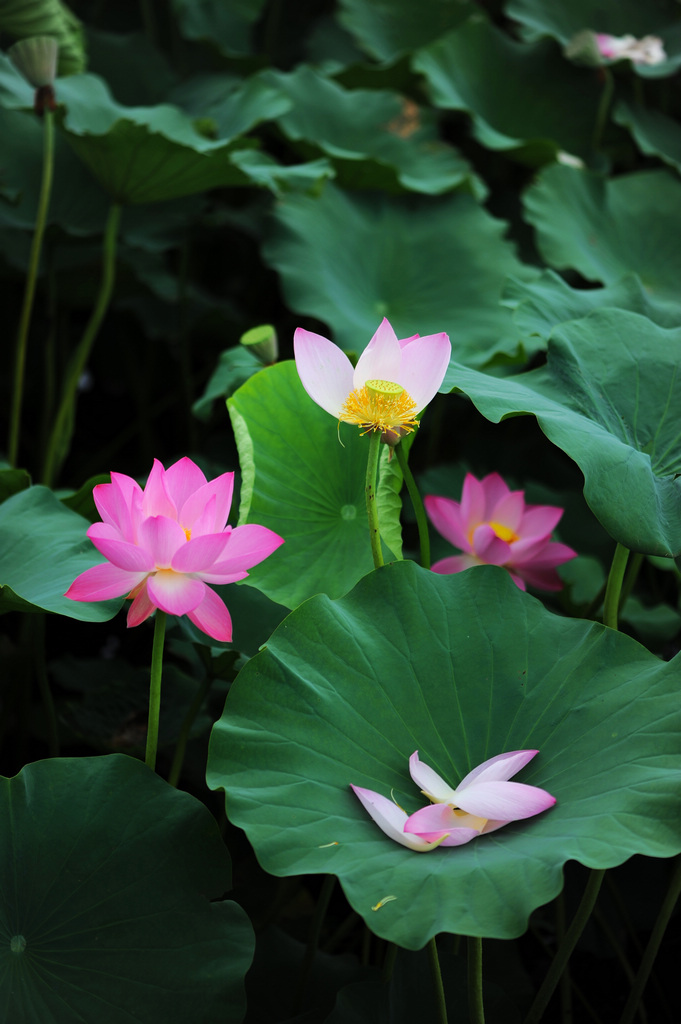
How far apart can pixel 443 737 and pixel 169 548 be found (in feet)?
0.89

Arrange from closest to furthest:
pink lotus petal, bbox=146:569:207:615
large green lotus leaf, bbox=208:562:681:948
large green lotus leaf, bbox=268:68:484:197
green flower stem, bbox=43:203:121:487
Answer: large green lotus leaf, bbox=208:562:681:948 < pink lotus petal, bbox=146:569:207:615 < green flower stem, bbox=43:203:121:487 < large green lotus leaf, bbox=268:68:484:197

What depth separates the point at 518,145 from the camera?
1655 mm

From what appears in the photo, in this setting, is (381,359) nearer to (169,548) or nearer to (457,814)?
(169,548)

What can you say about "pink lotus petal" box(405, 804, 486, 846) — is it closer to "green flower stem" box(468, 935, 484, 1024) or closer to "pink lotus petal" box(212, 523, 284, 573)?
"green flower stem" box(468, 935, 484, 1024)

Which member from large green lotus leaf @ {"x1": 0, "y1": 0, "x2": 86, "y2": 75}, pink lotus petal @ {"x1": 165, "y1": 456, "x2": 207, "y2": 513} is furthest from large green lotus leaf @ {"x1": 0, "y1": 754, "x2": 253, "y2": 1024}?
large green lotus leaf @ {"x1": 0, "y1": 0, "x2": 86, "y2": 75}

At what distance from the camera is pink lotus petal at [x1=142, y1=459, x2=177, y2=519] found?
27.2 inches

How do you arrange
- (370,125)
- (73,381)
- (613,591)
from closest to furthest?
(613,591) < (73,381) < (370,125)

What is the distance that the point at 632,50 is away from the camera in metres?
1.78

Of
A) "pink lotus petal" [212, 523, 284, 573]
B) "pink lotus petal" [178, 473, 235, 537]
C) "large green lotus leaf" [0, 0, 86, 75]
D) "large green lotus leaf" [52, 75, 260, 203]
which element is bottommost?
"pink lotus petal" [212, 523, 284, 573]

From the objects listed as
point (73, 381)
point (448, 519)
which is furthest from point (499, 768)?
point (73, 381)

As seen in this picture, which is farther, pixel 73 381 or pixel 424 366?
pixel 73 381

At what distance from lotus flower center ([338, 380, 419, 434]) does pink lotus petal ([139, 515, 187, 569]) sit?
0.59 feet

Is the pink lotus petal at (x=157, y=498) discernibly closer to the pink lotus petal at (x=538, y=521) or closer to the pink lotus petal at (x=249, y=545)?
the pink lotus petal at (x=249, y=545)

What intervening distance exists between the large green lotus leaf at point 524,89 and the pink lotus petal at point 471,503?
4.06ft
